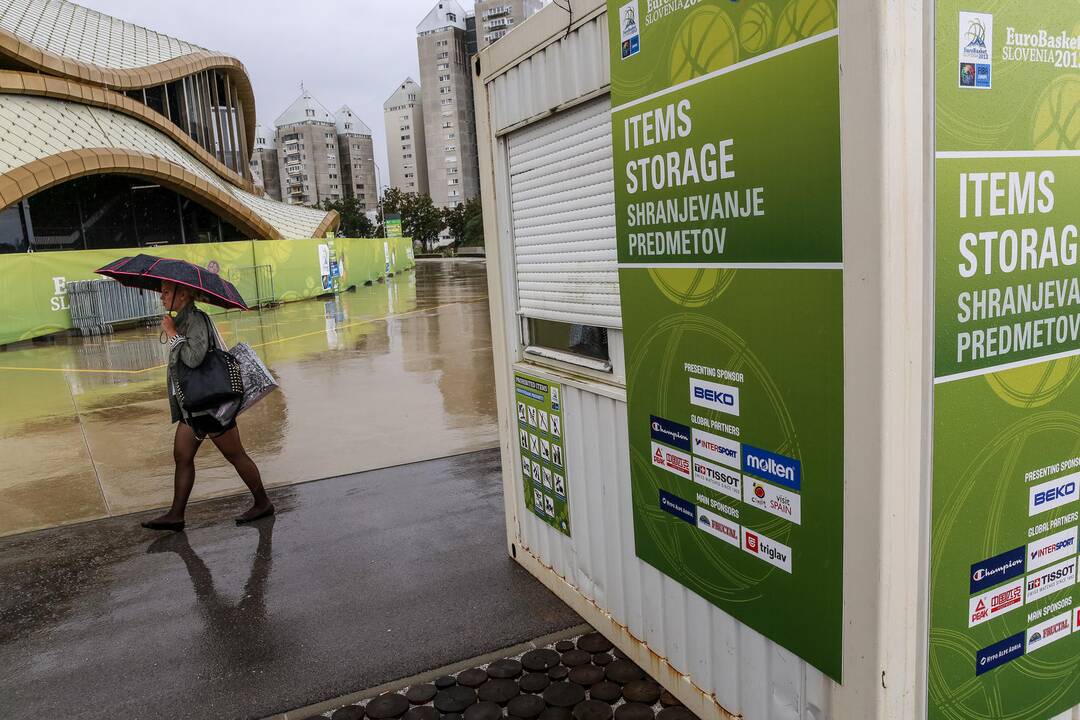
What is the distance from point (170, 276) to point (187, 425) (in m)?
1.12

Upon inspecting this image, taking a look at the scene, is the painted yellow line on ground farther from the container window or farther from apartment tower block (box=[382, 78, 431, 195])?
apartment tower block (box=[382, 78, 431, 195])

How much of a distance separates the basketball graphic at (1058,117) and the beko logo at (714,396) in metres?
1.15

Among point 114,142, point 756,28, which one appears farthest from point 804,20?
point 114,142

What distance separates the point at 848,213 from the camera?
2.17 metres

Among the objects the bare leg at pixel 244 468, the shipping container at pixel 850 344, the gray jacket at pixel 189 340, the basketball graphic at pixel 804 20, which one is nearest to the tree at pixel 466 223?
the bare leg at pixel 244 468

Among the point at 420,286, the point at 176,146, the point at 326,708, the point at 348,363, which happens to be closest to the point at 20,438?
the point at 348,363

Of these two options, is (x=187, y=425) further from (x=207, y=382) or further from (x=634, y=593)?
(x=634, y=593)

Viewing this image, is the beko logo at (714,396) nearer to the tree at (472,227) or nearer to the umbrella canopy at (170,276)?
the umbrella canopy at (170,276)

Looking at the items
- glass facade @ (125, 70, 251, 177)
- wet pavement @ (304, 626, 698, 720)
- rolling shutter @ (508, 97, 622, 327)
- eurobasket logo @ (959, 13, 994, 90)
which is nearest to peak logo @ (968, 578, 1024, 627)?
wet pavement @ (304, 626, 698, 720)

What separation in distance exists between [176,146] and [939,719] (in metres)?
44.3

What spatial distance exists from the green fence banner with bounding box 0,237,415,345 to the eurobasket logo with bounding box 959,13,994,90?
19630 millimetres

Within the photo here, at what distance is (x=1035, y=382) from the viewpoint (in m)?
2.41

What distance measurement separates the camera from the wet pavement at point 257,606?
11.9ft

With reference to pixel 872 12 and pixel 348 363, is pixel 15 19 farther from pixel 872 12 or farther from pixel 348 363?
pixel 872 12
